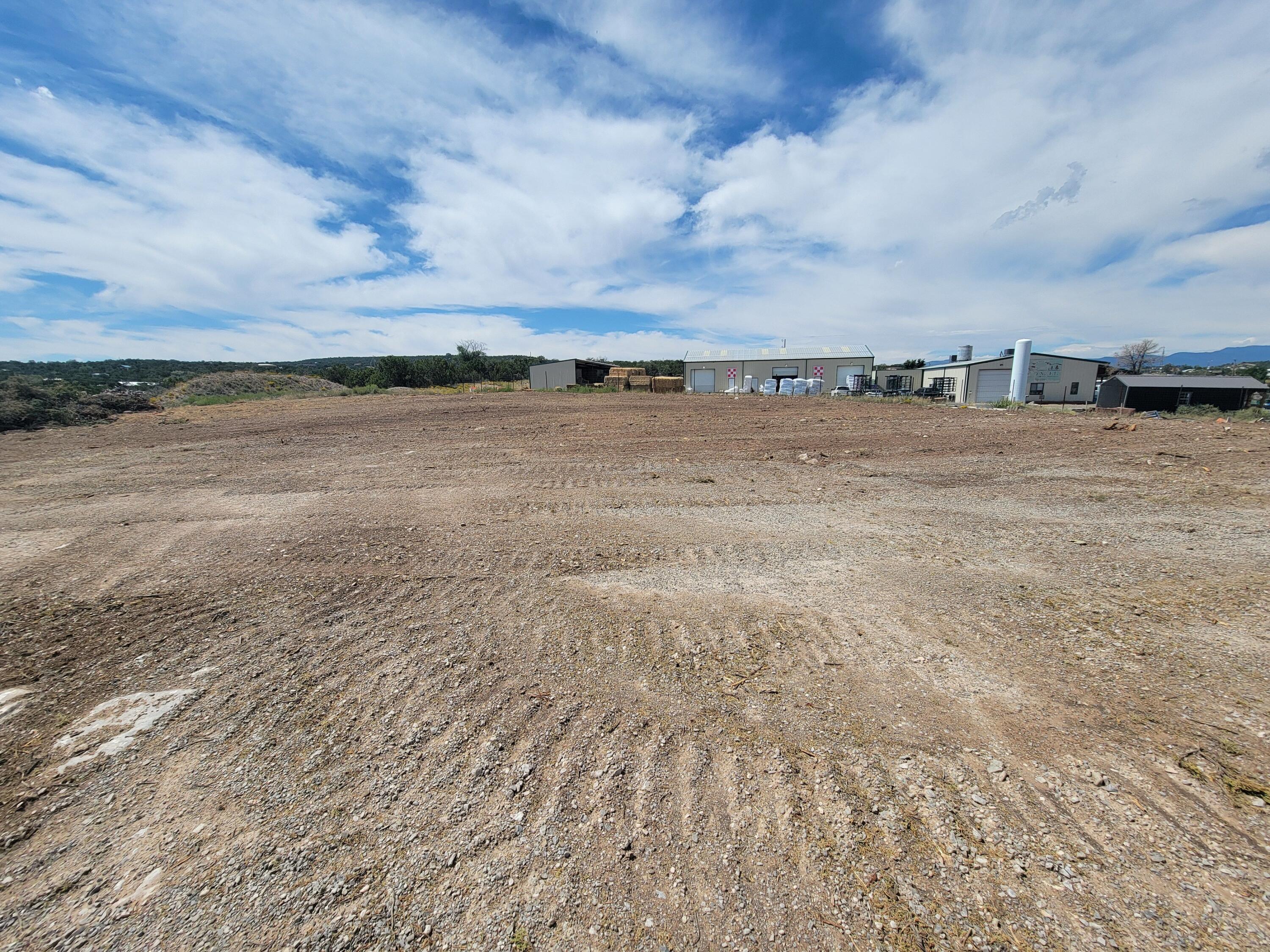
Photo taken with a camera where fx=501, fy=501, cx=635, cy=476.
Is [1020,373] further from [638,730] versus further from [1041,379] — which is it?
[638,730]

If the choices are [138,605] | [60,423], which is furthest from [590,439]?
[60,423]

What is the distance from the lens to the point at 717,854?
2098 millimetres

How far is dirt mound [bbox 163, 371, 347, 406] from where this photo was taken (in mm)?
33406

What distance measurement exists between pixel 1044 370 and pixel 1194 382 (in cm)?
1021

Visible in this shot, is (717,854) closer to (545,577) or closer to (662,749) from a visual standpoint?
(662,749)

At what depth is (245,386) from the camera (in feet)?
122

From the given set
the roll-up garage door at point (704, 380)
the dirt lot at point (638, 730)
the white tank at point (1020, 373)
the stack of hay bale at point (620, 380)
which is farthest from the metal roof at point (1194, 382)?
the stack of hay bale at point (620, 380)

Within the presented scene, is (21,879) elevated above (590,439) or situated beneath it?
situated beneath

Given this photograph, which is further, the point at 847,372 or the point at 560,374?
the point at 560,374

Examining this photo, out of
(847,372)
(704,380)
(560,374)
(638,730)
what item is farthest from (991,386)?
(638,730)

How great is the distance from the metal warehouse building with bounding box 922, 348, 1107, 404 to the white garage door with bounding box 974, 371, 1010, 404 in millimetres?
32

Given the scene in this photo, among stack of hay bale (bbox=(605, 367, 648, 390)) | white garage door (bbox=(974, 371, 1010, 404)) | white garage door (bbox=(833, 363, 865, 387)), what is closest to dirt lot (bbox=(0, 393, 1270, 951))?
stack of hay bale (bbox=(605, 367, 648, 390))

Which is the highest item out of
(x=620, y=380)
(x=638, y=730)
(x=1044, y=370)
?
(x=1044, y=370)

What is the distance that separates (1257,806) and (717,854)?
2.43 m
